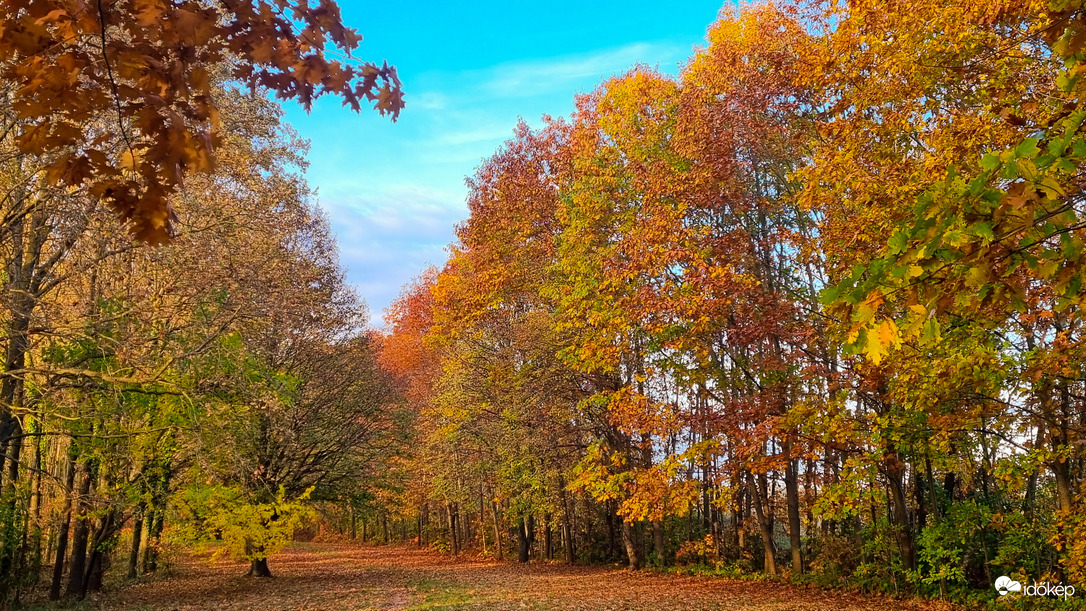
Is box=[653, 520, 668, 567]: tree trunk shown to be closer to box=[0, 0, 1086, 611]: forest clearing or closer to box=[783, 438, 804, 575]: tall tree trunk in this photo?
box=[0, 0, 1086, 611]: forest clearing

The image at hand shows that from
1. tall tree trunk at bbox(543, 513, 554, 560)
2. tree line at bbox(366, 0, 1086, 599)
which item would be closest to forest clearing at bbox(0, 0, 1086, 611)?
tree line at bbox(366, 0, 1086, 599)

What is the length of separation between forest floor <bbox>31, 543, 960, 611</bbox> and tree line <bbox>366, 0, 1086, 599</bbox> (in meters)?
1.51

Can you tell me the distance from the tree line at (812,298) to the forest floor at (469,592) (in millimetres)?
1508

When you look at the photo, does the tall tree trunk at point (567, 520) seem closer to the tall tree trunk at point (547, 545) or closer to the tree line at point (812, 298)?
the tree line at point (812, 298)

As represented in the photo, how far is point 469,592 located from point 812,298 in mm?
10774

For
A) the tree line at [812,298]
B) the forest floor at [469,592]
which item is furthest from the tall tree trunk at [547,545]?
the tree line at [812,298]

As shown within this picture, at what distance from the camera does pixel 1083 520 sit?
7973 millimetres

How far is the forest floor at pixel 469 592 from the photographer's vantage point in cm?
1276

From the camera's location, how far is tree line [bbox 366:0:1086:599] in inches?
132

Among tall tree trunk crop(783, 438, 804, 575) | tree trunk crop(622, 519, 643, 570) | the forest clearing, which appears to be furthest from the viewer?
tree trunk crop(622, 519, 643, 570)

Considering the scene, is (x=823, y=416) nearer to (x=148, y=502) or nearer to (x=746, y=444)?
(x=746, y=444)

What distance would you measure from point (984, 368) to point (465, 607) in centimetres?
1000

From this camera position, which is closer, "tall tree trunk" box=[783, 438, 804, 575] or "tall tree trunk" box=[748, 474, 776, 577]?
"tall tree trunk" box=[783, 438, 804, 575]

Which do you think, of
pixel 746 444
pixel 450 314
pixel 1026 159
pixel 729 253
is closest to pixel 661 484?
pixel 746 444
